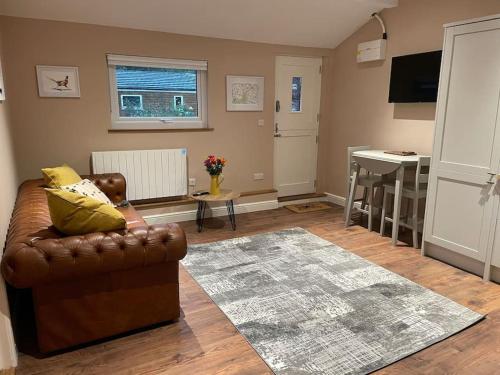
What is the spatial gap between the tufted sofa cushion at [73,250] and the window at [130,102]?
6.50 feet

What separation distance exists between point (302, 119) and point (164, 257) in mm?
3421

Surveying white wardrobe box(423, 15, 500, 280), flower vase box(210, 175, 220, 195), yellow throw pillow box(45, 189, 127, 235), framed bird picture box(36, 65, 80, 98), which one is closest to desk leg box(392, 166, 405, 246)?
white wardrobe box(423, 15, 500, 280)

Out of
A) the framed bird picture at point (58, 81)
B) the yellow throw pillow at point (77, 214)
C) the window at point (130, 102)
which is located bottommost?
the yellow throw pillow at point (77, 214)

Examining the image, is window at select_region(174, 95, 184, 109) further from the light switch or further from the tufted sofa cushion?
the tufted sofa cushion

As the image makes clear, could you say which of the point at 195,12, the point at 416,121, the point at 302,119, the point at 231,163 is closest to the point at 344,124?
the point at 302,119

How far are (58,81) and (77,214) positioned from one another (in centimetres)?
214

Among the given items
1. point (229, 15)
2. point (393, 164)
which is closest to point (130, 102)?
point (229, 15)

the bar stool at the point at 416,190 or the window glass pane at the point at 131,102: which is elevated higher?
the window glass pane at the point at 131,102

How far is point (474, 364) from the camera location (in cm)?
197

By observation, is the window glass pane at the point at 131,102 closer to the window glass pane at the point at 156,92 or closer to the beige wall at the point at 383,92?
the window glass pane at the point at 156,92

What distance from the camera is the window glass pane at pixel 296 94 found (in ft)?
16.0

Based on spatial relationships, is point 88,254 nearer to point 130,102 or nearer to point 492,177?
point 130,102

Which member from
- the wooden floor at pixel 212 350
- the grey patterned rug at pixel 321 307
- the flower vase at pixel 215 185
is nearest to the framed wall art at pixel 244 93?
the flower vase at pixel 215 185

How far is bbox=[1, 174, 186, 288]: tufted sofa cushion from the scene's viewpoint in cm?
177
